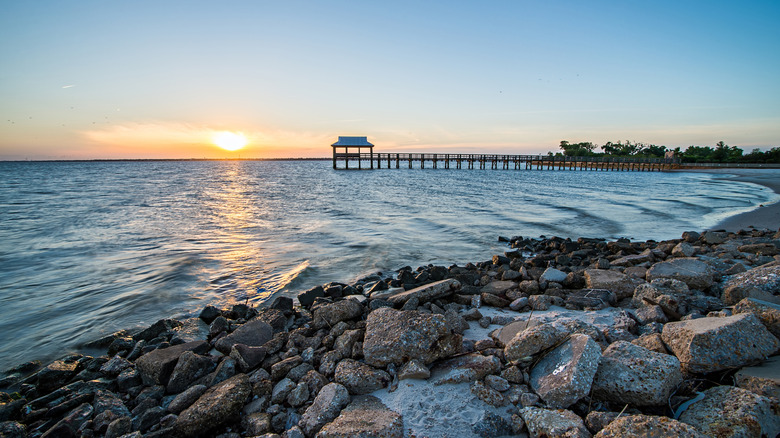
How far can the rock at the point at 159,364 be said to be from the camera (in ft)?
11.8

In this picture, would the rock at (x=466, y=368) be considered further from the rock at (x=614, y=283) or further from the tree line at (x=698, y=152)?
the tree line at (x=698, y=152)

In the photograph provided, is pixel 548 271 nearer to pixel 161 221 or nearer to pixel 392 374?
pixel 392 374

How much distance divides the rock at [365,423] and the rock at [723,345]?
2.26 m

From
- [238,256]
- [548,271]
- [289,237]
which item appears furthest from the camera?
[289,237]

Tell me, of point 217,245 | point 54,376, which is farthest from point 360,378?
point 217,245

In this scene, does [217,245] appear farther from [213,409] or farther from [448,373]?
[448,373]

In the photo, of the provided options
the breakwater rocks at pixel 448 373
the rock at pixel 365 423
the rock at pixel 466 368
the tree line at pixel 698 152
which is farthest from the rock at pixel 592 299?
the tree line at pixel 698 152

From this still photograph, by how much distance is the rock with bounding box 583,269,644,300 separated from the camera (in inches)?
190

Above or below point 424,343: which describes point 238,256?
below

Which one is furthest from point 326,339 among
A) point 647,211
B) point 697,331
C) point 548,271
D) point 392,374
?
point 647,211

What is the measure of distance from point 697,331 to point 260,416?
11.6 ft

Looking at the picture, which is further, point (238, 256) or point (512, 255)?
point (238, 256)

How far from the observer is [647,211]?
17141 mm

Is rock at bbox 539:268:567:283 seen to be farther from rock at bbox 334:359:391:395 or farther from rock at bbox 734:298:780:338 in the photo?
rock at bbox 334:359:391:395
